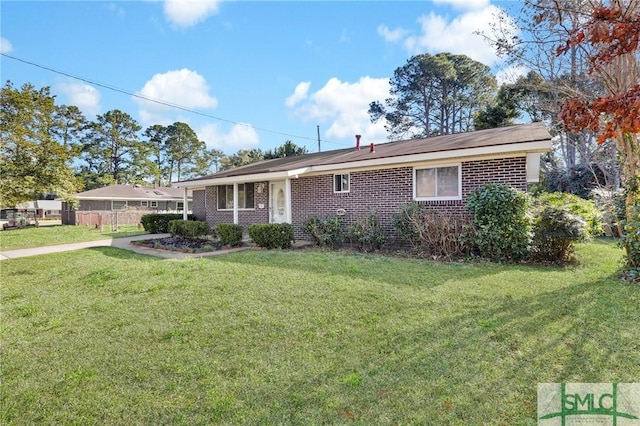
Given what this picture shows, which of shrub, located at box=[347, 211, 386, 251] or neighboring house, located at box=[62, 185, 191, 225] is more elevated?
neighboring house, located at box=[62, 185, 191, 225]

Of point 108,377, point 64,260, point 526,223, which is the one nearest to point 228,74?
point 64,260

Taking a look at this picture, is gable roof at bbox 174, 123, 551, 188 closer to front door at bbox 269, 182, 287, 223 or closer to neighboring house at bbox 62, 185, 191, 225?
front door at bbox 269, 182, 287, 223

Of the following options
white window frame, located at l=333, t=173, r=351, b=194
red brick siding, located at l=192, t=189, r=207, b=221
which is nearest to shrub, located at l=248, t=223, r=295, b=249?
white window frame, located at l=333, t=173, r=351, b=194

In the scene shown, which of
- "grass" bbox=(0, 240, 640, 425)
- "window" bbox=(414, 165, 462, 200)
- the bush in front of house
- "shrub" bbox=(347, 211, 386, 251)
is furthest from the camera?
"shrub" bbox=(347, 211, 386, 251)

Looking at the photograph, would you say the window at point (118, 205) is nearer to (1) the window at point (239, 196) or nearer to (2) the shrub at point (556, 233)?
(1) the window at point (239, 196)

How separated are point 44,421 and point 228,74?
659 inches

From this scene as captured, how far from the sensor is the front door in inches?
558

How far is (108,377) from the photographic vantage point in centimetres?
334

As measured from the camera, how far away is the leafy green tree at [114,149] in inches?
1969

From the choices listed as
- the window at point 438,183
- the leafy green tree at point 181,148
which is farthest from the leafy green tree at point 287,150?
the leafy green tree at point 181,148

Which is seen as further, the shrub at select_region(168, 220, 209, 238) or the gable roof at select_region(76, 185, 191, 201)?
the gable roof at select_region(76, 185, 191, 201)

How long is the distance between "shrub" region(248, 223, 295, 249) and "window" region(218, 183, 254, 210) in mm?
4159

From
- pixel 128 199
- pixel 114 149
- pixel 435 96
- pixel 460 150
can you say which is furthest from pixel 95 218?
pixel 435 96

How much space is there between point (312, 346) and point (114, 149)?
187ft
